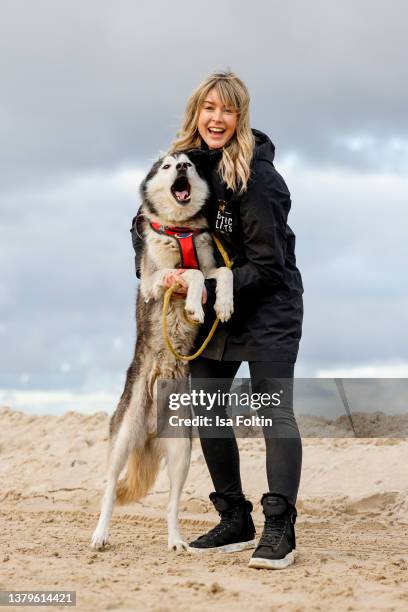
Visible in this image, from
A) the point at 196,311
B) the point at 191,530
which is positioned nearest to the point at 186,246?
the point at 196,311

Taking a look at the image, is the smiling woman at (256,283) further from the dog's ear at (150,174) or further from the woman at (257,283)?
the dog's ear at (150,174)

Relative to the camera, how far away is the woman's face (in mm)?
5023

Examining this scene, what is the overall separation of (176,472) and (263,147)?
207 centimetres

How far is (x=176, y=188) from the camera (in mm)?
5340

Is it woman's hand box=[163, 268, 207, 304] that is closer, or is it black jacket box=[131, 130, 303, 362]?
black jacket box=[131, 130, 303, 362]

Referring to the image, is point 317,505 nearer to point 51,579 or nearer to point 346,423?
point 346,423

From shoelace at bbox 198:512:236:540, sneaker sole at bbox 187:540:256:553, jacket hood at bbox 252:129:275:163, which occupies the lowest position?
sneaker sole at bbox 187:540:256:553

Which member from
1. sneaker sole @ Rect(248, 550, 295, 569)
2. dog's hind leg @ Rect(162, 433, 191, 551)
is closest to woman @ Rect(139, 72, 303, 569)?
sneaker sole @ Rect(248, 550, 295, 569)

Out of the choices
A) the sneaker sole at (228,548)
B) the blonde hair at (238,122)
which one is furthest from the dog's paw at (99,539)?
the blonde hair at (238,122)

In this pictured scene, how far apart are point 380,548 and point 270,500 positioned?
138 centimetres

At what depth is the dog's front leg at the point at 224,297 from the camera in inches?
193

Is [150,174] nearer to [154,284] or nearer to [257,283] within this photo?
[154,284]

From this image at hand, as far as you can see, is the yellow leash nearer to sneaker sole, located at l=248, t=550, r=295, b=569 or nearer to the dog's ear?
the dog's ear

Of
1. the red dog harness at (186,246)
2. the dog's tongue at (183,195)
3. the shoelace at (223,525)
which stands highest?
the dog's tongue at (183,195)
